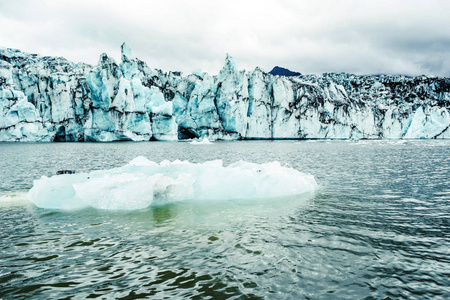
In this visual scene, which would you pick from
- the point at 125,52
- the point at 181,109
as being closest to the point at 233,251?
the point at 181,109

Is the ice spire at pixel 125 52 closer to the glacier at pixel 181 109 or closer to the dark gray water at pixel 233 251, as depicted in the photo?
the glacier at pixel 181 109

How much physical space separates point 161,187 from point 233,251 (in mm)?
4885

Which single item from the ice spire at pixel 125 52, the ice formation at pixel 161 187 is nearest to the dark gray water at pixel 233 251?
the ice formation at pixel 161 187

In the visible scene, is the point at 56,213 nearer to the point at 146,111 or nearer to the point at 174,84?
the point at 146,111

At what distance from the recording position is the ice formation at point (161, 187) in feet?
29.6

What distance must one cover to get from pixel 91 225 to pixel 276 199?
5.89 m

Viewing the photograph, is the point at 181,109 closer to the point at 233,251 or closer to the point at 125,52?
the point at 125,52

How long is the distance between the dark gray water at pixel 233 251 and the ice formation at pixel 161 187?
1.67 ft

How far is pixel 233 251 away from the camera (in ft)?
18.2

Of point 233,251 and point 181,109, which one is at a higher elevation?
point 181,109

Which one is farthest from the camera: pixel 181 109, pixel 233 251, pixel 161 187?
pixel 181 109

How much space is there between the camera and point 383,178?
46.8ft

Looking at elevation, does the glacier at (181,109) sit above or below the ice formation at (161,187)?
above

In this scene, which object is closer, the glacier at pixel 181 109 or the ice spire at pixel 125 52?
the glacier at pixel 181 109
